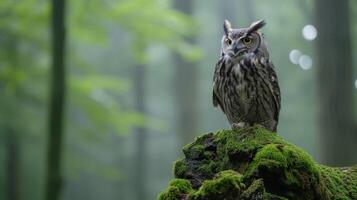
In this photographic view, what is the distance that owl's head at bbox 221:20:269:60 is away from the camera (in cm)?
370

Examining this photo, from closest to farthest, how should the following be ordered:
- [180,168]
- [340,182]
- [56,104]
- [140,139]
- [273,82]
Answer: [180,168], [340,182], [273,82], [56,104], [140,139]

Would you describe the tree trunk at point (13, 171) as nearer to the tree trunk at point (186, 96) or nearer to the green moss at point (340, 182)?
the tree trunk at point (186, 96)

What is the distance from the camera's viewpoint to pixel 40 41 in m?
7.41

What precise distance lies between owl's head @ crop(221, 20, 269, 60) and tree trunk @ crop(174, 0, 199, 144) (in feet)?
23.2

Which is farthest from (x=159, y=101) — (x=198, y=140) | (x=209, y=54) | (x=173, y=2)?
(x=198, y=140)

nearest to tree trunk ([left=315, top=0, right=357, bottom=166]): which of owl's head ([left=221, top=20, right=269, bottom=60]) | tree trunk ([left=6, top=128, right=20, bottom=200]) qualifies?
owl's head ([left=221, top=20, right=269, bottom=60])

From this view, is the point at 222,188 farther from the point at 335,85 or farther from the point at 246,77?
the point at 335,85

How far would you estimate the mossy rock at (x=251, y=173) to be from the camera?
2320 mm

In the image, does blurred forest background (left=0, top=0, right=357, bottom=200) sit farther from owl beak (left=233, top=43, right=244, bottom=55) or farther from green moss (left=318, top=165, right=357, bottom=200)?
green moss (left=318, top=165, right=357, bottom=200)

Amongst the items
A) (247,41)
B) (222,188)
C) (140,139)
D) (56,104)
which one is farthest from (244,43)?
(140,139)

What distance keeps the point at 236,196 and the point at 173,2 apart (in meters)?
11.3

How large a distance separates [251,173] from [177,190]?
36cm

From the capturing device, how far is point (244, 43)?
374 cm

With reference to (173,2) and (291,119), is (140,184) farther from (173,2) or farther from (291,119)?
(173,2)
